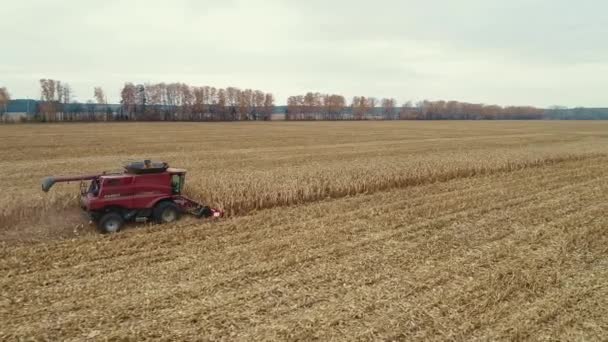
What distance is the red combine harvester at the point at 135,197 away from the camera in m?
8.01

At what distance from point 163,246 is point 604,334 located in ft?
22.9

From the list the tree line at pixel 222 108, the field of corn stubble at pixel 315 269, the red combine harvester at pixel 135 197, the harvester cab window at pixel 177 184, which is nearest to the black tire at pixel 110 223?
the red combine harvester at pixel 135 197

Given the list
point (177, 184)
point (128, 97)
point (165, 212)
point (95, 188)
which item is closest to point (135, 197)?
point (165, 212)

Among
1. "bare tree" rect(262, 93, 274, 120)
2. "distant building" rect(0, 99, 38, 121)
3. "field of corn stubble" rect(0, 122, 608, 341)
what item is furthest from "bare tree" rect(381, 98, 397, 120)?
"field of corn stubble" rect(0, 122, 608, 341)

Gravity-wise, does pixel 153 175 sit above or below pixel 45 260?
above

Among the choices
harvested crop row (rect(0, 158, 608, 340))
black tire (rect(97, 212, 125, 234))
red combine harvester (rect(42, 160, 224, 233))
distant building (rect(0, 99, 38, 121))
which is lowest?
harvested crop row (rect(0, 158, 608, 340))

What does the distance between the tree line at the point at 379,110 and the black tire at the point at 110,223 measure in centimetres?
12130

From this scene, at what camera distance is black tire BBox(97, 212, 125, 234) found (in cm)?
793

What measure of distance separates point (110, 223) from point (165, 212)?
46.5 inches

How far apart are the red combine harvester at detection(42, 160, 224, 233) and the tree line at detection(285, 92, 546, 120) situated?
120202mm

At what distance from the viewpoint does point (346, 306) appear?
502 cm

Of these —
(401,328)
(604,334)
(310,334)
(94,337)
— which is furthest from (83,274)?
(604,334)

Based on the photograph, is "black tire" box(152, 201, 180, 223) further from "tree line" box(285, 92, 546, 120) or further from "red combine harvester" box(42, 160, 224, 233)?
"tree line" box(285, 92, 546, 120)

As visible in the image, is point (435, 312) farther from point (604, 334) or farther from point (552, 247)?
point (552, 247)
